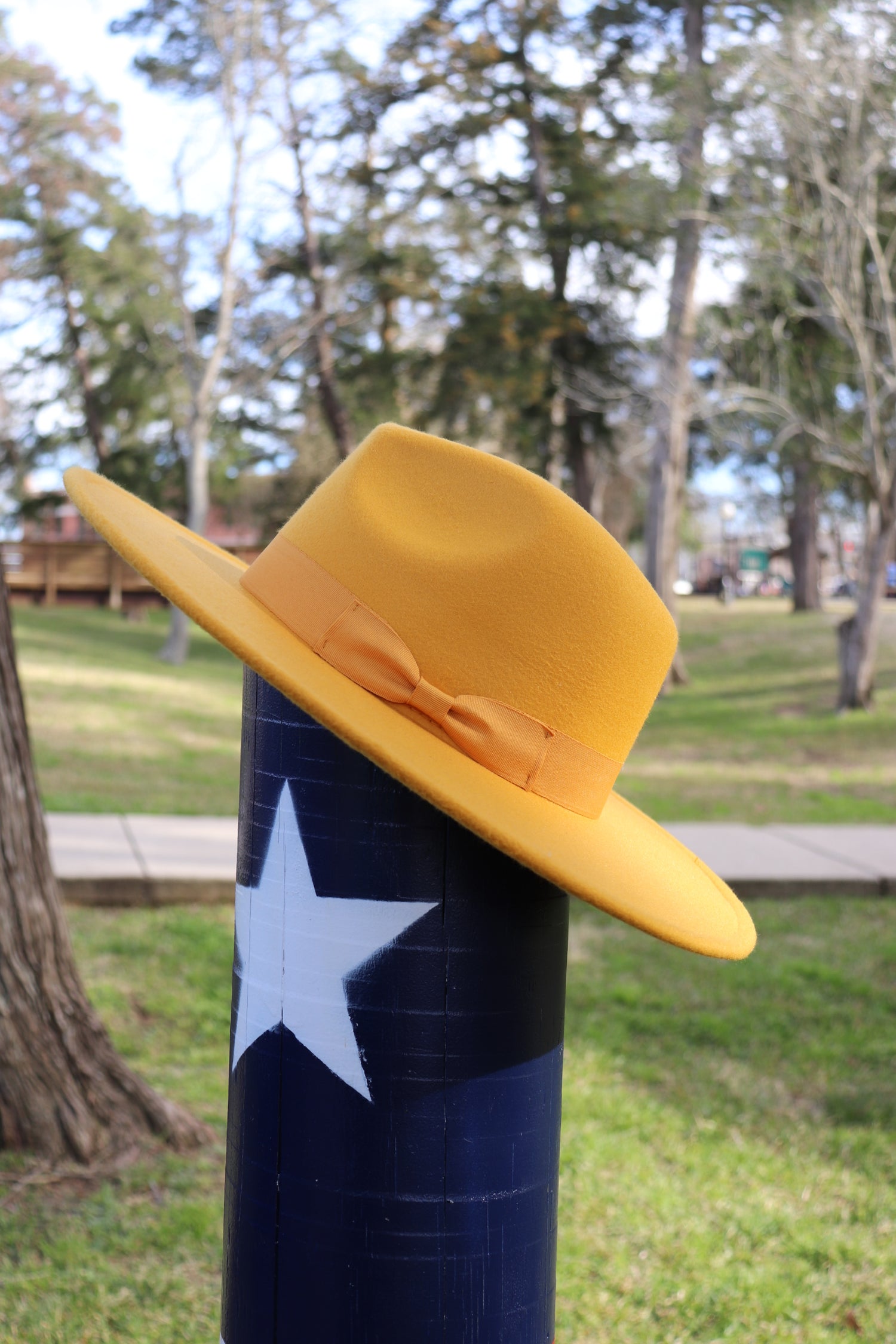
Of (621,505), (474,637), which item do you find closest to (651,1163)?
(474,637)

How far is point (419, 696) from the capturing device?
1.41m

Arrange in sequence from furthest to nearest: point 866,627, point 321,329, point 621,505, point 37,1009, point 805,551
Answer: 1. point 621,505
2. point 805,551
3. point 321,329
4. point 866,627
5. point 37,1009

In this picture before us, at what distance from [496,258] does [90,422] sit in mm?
10656

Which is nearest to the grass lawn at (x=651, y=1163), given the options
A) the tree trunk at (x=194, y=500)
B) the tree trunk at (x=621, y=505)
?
the tree trunk at (x=194, y=500)

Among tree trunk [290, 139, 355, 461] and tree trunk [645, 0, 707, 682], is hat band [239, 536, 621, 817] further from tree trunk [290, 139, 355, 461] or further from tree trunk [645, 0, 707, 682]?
tree trunk [290, 139, 355, 461]

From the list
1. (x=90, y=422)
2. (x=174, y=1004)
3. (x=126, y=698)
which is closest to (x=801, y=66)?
(x=126, y=698)

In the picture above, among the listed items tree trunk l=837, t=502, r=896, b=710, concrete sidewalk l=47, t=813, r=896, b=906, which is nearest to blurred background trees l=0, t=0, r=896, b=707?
tree trunk l=837, t=502, r=896, b=710

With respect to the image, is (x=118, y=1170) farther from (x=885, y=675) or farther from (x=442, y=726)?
(x=885, y=675)

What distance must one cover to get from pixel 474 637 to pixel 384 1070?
20.6 inches

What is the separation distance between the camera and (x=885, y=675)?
1727 cm

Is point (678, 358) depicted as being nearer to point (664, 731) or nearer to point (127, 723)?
point (664, 731)

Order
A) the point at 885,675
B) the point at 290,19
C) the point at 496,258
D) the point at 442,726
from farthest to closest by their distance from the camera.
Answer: the point at 496,258
the point at 290,19
the point at 885,675
the point at 442,726

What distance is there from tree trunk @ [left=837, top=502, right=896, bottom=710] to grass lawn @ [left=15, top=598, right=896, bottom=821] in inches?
13.1

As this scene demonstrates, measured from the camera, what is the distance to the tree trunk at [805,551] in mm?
27016
